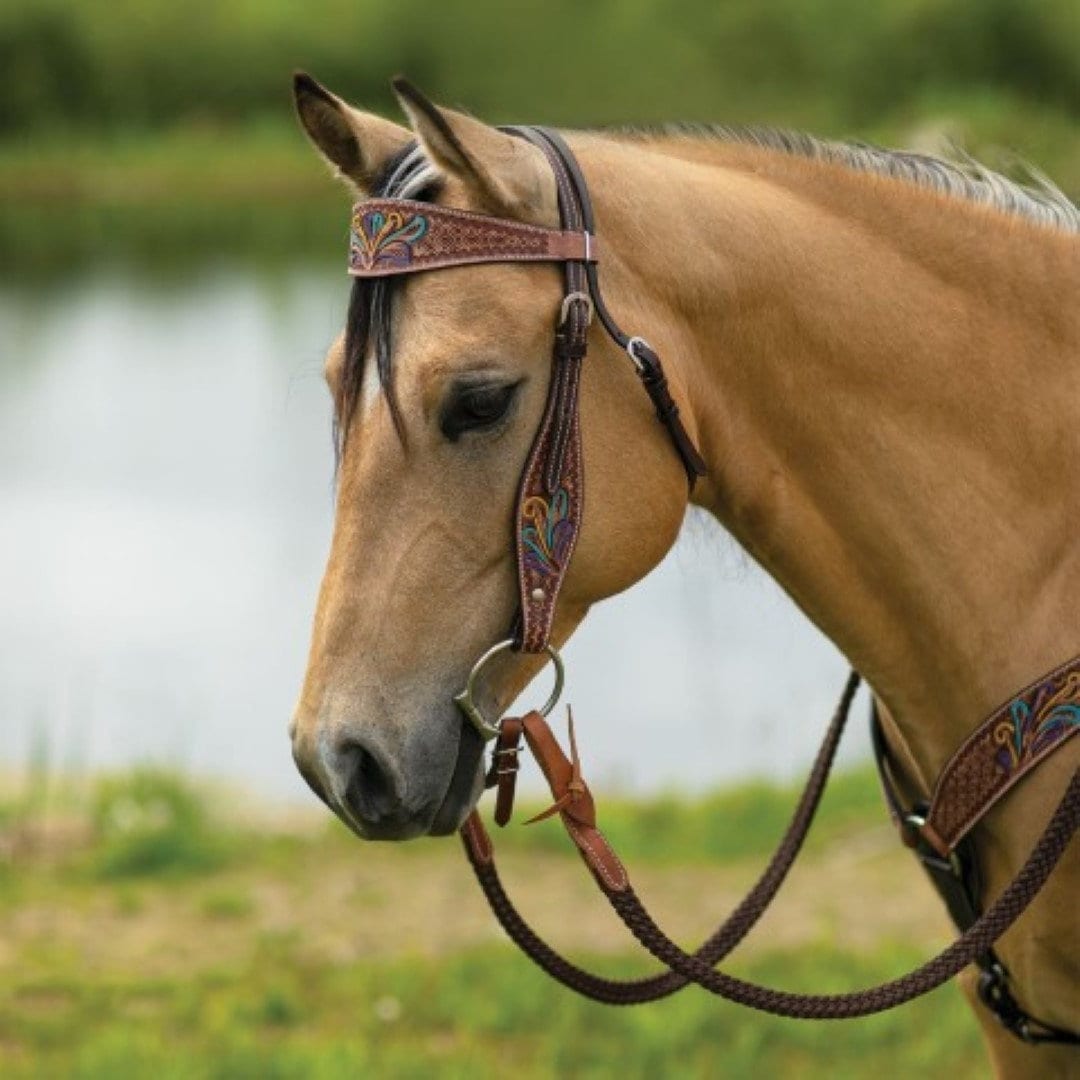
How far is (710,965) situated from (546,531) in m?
0.89

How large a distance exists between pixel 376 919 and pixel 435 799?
3824 mm

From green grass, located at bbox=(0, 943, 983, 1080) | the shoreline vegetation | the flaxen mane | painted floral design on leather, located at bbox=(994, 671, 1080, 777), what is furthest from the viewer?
the shoreline vegetation

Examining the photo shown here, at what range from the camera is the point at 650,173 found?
9.20ft

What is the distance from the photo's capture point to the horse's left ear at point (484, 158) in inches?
97.7

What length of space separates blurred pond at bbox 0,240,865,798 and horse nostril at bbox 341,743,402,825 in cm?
89

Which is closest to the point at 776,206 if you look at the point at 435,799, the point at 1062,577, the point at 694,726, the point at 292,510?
the point at 1062,577

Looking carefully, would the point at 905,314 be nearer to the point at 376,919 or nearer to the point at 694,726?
the point at 376,919

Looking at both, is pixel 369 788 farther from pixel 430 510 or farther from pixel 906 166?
pixel 906 166

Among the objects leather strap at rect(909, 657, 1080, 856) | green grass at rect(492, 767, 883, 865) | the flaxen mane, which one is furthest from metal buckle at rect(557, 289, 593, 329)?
green grass at rect(492, 767, 883, 865)

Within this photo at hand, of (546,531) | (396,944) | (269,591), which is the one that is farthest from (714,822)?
(269,591)

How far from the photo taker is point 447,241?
2.59m

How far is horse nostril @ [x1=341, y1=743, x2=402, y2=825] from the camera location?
8.30 feet

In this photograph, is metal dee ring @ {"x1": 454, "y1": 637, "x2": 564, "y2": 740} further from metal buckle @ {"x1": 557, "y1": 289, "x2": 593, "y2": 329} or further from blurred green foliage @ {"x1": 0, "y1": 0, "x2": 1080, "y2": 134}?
blurred green foliage @ {"x1": 0, "y1": 0, "x2": 1080, "y2": 134}

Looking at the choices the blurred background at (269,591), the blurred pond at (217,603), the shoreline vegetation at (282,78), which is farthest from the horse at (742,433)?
the shoreline vegetation at (282,78)
